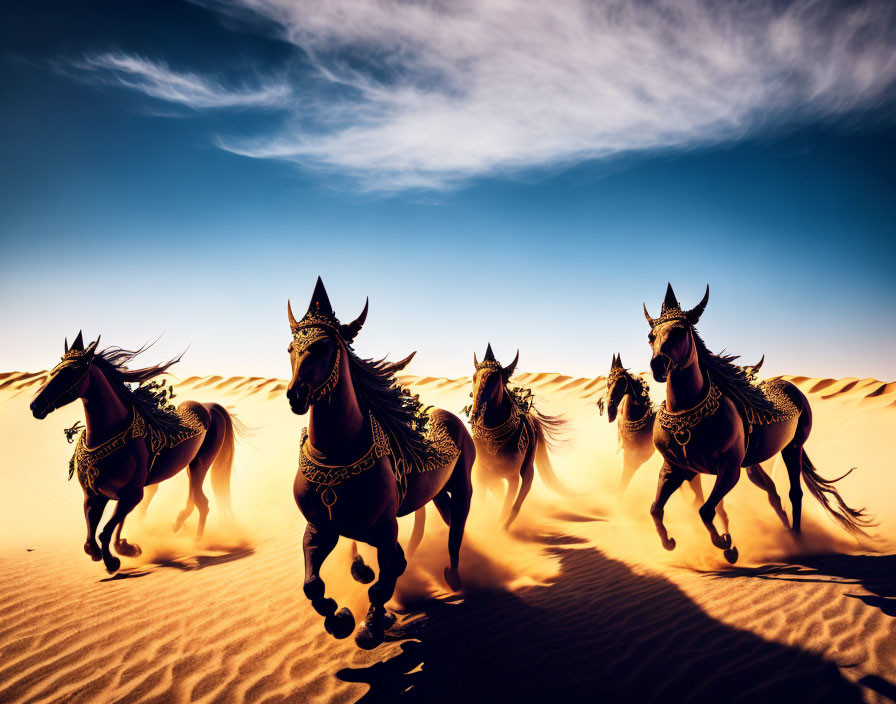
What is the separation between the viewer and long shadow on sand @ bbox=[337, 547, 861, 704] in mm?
3188

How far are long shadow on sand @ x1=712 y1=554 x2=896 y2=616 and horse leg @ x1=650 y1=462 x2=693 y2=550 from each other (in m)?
0.62

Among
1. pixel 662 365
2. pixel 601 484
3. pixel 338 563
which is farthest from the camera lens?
pixel 601 484

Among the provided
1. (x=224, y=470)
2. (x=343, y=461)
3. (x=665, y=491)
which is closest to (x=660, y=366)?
(x=665, y=491)

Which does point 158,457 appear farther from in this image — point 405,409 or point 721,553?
point 721,553

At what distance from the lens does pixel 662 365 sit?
4.96m

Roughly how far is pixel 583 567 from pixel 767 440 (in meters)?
2.80

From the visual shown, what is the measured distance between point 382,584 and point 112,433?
4.05m

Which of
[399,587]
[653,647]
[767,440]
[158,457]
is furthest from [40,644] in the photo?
[767,440]

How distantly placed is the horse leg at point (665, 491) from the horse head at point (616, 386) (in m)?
1.51

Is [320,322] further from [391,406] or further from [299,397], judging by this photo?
[391,406]

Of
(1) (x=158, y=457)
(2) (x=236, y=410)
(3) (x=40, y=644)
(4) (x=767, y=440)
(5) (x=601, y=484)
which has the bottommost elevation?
(5) (x=601, y=484)

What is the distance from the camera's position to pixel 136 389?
6340 millimetres

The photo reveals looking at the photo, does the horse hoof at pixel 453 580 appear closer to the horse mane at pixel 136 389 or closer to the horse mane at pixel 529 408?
the horse mane at pixel 529 408

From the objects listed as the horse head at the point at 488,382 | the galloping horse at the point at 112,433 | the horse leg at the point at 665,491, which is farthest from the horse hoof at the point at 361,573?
the horse leg at the point at 665,491
